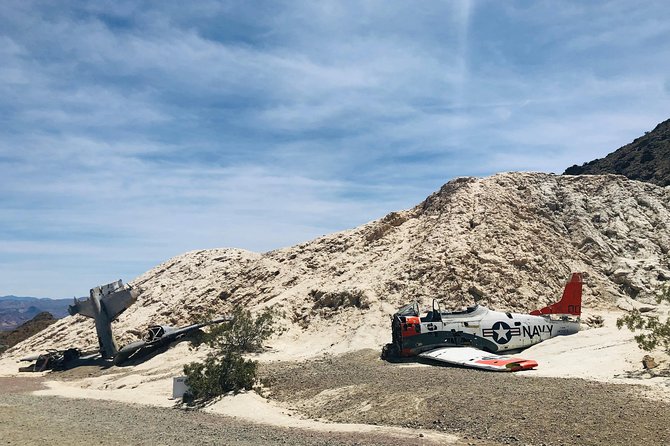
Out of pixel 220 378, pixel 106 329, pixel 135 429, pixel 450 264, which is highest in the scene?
pixel 450 264

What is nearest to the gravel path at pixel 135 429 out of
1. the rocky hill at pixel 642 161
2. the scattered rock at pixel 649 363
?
the scattered rock at pixel 649 363

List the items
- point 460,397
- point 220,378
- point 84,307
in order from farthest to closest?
point 84,307 < point 220,378 < point 460,397

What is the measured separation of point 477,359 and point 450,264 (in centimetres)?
1040

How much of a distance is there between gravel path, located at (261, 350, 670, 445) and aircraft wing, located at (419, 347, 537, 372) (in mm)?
466

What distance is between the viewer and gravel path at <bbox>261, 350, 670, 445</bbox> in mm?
9250

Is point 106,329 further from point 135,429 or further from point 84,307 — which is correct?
point 135,429

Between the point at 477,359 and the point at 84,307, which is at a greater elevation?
the point at 84,307

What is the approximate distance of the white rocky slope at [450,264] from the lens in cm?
2572

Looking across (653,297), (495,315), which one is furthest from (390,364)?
(653,297)

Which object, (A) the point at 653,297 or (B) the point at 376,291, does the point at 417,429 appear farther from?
(A) the point at 653,297

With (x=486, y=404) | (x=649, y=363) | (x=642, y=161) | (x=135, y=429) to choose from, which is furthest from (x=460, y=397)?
(x=642, y=161)

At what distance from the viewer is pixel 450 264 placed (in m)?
26.6

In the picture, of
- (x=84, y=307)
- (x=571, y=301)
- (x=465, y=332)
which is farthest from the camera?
(x=84, y=307)

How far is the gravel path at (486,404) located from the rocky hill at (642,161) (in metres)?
35.9
